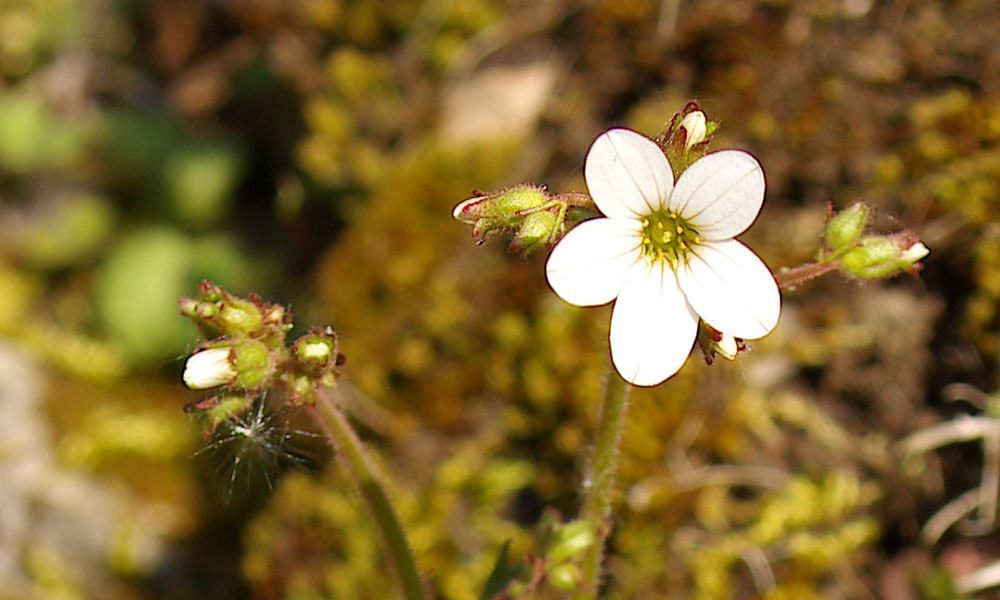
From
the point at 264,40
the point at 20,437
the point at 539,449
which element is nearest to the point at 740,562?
Result: the point at 539,449

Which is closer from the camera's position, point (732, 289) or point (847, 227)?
point (732, 289)

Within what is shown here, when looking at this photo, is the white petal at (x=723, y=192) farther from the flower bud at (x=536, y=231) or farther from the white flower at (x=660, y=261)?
the flower bud at (x=536, y=231)

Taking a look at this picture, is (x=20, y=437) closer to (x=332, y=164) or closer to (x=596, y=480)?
(x=332, y=164)

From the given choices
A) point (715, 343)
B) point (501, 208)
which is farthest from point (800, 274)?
point (501, 208)

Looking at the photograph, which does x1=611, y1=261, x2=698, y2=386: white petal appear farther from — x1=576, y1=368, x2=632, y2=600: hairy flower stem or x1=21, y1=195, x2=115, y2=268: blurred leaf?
x1=21, y1=195, x2=115, y2=268: blurred leaf

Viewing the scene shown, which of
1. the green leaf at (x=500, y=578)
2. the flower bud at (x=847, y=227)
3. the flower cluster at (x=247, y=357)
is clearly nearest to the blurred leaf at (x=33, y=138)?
the flower cluster at (x=247, y=357)

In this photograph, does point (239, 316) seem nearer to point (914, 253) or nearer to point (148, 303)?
point (914, 253)
